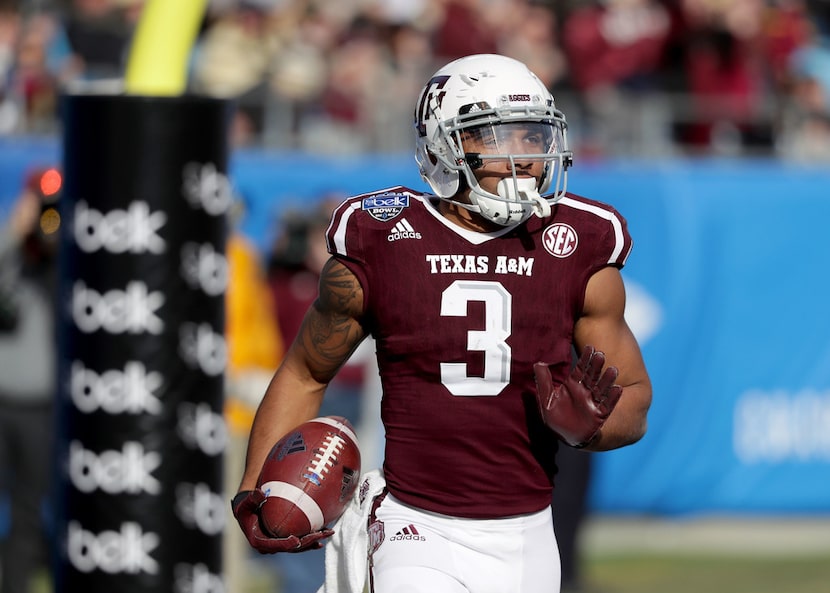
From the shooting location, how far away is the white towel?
3.80 metres

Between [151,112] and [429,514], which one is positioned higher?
[151,112]

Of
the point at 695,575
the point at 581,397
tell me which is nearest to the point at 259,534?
the point at 581,397

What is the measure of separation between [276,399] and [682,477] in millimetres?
5238

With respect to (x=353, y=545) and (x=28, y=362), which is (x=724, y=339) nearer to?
(x=28, y=362)

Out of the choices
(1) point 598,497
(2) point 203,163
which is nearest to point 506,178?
(2) point 203,163

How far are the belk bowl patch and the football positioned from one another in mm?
548

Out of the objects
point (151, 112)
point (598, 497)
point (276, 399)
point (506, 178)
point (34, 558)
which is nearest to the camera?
point (506, 178)

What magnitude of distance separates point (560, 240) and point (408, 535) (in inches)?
31.9

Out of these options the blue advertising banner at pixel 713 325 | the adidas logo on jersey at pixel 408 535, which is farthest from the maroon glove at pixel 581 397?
the blue advertising banner at pixel 713 325

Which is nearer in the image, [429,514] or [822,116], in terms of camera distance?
[429,514]

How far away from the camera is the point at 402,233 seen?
3.76 meters

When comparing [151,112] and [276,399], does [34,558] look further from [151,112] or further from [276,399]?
[276,399]

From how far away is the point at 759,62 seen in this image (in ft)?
35.1

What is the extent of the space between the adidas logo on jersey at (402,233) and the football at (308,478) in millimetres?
516
